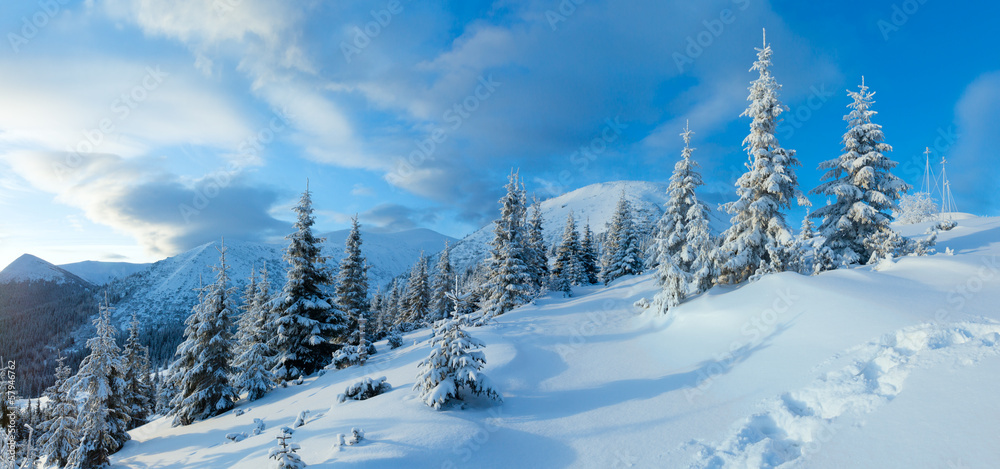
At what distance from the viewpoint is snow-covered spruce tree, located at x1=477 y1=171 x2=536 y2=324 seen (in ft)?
91.8

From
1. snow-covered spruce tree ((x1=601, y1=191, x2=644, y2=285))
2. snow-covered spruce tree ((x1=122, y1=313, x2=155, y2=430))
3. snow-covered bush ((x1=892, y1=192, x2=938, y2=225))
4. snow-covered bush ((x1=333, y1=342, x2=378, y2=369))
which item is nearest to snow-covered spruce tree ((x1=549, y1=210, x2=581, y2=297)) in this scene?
snow-covered spruce tree ((x1=601, y1=191, x2=644, y2=285))

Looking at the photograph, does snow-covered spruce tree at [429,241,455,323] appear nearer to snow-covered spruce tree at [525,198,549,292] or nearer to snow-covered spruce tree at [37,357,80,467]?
snow-covered spruce tree at [525,198,549,292]

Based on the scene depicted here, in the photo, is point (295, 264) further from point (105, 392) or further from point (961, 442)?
point (961, 442)

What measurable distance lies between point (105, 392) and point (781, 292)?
92.5 feet

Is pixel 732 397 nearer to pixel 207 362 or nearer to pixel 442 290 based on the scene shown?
pixel 207 362

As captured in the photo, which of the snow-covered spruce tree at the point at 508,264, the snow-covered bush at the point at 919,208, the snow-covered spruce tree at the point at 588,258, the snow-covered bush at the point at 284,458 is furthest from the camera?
the snow-covered spruce tree at the point at 588,258

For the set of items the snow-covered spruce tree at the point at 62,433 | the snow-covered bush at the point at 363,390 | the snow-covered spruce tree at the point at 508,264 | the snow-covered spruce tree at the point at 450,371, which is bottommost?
the snow-covered spruce tree at the point at 62,433

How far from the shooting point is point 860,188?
2075 centimetres

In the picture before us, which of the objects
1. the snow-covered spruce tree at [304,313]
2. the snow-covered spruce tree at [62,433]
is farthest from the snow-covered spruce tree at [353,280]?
the snow-covered spruce tree at [62,433]

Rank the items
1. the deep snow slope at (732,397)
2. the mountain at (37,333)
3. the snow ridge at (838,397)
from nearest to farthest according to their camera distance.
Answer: the deep snow slope at (732,397)
the snow ridge at (838,397)
the mountain at (37,333)

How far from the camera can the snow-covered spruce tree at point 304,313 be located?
20.8 m

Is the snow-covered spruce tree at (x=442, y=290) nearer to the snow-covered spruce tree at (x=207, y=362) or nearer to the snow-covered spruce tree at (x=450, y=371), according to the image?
the snow-covered spruce tree at (x=207, y=362)

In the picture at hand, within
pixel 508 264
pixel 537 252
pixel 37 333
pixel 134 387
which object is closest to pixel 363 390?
pixel 508 264

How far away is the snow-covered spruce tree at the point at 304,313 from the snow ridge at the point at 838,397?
20.2 metres
